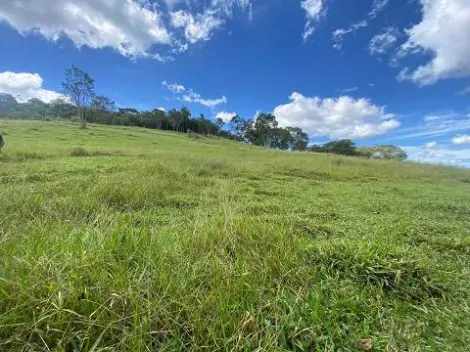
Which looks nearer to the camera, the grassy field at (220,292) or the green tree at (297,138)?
the grassy field at (220,292)

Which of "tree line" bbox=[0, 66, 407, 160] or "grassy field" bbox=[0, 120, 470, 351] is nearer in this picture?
"grassy field" bbox=[0, 120, 470, 351]

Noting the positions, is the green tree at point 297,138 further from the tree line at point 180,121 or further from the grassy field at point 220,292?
the grassy field at point 220,292

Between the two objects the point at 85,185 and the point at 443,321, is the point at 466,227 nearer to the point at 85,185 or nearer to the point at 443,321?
the point at 443,321

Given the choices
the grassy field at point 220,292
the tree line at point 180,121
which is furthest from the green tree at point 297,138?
the grassy field at point 220,292

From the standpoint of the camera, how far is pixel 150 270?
2.66 metres

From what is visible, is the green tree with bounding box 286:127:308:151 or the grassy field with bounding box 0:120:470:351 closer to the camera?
the grassy field with bounding box 0:120:470:351

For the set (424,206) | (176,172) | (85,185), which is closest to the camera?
(85,185)

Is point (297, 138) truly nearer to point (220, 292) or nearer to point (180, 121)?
point (180, 121)

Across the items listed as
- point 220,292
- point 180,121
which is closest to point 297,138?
point 180,121

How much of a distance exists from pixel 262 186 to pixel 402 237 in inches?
247

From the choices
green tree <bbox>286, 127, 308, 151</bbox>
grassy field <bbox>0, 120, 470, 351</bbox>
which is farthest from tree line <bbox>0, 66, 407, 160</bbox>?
grassy field <bbox>0, 120, 470, 351</bbox>

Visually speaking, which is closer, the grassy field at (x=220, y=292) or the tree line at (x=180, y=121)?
the grassy field at (x=220, y=292)

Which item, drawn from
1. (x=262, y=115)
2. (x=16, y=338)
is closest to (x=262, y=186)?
(x=16, y=338)

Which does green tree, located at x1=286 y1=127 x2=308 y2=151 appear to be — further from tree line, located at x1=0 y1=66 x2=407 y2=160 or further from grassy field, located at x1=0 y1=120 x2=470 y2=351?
grassy field, located at x1=0 y1=120 x2=470 y2=351
